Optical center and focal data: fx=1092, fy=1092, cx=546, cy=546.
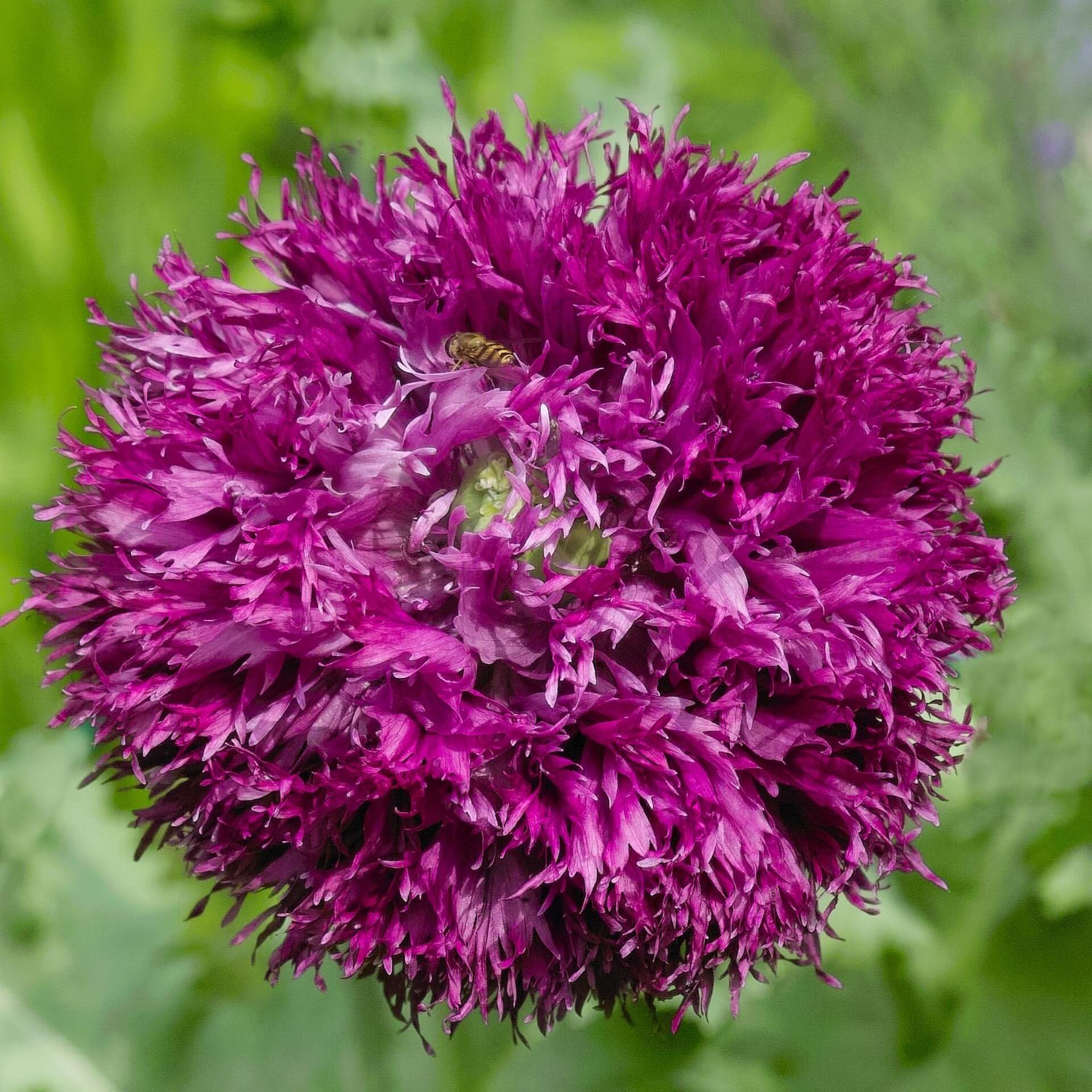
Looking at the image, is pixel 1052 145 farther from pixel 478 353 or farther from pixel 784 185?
pixel 478 353

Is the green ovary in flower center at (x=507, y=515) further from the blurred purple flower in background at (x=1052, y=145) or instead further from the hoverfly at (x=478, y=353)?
the blurred purple flower in background at (x=1052, y=145)

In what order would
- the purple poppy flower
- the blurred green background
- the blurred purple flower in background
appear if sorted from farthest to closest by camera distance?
the blurred purple flower in background → the blurred green background → the purple poppy flower

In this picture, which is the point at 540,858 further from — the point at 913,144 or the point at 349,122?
the point at 913,144

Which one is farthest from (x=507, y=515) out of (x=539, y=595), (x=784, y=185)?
(x=784, y=185)

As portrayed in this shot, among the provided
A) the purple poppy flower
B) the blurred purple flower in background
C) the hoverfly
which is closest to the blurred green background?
the blurred purple flower in background

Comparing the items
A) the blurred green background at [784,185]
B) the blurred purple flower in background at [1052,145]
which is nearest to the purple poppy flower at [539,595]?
the blurred green background at [784,185]

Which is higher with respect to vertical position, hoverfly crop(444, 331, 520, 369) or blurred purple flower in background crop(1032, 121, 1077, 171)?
blurred purple flower in background crop(1032, 121, 1077, 171)

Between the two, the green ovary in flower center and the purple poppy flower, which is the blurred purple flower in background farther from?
the green ovary in flower center

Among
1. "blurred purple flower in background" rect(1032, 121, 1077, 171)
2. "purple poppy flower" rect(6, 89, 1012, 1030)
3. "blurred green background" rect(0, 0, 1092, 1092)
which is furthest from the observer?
"blurred purple flower in background" rect(1032, 121, 1077, 171)
